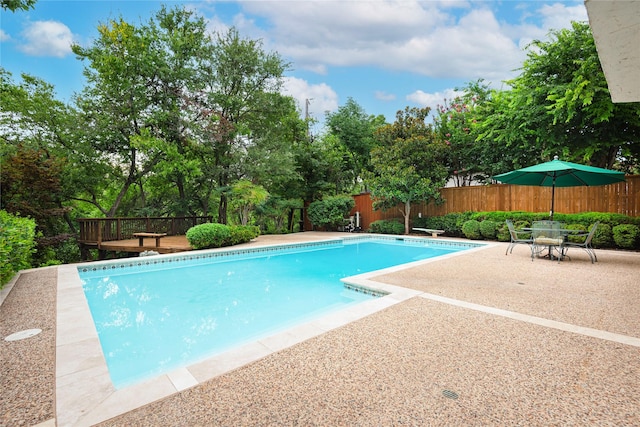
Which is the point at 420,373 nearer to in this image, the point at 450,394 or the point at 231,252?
the point at 450,394

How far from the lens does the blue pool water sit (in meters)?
3.32

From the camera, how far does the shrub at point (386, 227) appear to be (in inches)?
512

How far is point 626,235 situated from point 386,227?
733 cm

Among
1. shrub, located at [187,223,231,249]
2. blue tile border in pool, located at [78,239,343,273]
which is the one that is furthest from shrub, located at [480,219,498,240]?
shrub, located at [187,223,231,249]

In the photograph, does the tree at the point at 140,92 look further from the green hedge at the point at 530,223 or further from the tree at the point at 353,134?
the green hedge at the point at 530,223

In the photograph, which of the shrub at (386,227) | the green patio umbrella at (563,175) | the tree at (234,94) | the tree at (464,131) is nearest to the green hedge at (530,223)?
the shrub at (386,227)

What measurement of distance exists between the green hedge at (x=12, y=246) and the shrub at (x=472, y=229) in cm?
1163

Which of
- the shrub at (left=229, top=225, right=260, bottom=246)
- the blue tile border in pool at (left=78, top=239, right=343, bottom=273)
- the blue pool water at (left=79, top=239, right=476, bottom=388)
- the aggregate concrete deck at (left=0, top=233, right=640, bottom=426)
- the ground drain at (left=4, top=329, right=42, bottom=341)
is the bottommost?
the blue pool water at (left=79, top=239, right=476, bottom=388)

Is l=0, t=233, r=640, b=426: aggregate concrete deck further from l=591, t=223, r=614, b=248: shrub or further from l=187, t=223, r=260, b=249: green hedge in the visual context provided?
l=591, t=223, r=614, b=248: shrub

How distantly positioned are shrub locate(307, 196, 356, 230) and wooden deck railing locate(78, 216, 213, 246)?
18.5ft

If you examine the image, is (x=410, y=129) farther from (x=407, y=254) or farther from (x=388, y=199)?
(x=407, y=254)

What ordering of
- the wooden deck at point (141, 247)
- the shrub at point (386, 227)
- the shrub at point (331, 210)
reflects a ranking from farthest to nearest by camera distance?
the shrub at point (331, 210) → the shrub at point (386, 227) → the wooden deck at point (141, 247)

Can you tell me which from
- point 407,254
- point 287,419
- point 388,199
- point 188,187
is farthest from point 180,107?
point 287,419

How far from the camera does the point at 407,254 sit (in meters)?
9.39
